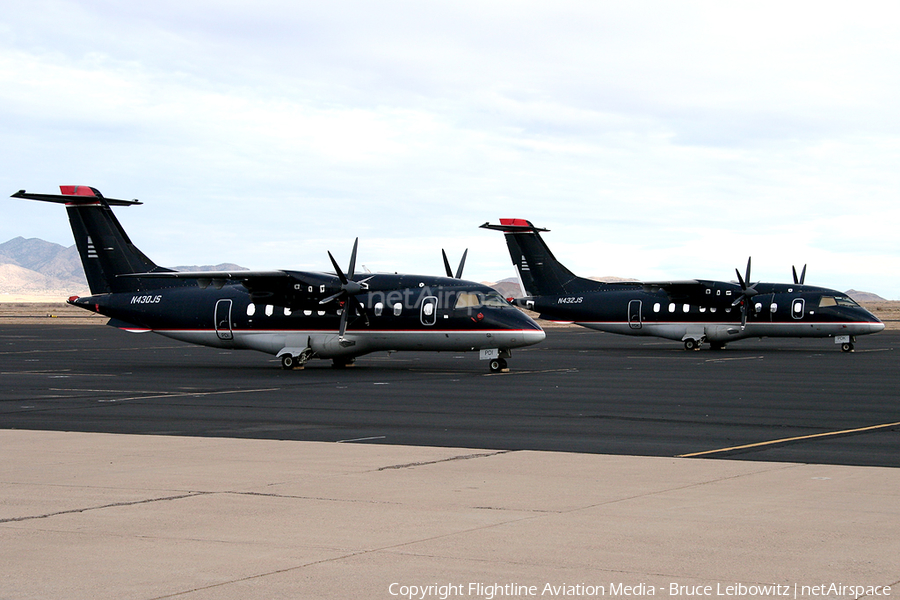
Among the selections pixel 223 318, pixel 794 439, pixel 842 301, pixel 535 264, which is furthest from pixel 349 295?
pixel 842 301

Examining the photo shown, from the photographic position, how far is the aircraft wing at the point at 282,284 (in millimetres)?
33562

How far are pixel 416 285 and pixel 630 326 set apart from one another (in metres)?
19.7

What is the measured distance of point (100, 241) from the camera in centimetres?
3809

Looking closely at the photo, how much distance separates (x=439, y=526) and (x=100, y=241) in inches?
1282

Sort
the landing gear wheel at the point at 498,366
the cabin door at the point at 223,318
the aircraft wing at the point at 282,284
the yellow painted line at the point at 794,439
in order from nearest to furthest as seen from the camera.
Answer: the yellow painted line at the point at 794,439 < the landing gear wheel at the point at 498,366 < the aircraft wing at the point at 282,284 < the cabin door at the point at 223,318

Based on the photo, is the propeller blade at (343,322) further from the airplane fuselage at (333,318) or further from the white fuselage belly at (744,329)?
the white fuselage belly at (744,329)

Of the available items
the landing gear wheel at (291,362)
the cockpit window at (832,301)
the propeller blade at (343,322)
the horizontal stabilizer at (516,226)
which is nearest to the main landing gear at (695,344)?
the cockpit window at (832,301)

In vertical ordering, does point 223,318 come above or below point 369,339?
above

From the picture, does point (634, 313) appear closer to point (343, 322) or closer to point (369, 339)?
point (369, 339)

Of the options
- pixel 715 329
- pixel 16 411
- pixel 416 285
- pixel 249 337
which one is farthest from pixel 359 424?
pixel 715 329

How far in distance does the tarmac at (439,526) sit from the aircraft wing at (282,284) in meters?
20.3

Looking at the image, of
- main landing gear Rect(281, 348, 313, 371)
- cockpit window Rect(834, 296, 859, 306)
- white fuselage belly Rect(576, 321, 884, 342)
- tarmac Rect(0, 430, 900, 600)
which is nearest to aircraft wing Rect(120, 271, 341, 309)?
main landing gear Rect(281, 348, 313, 371)

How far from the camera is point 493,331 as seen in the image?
31.5m

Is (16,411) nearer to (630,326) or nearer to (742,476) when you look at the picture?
(742,476)
